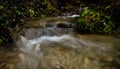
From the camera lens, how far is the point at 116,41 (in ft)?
21.8

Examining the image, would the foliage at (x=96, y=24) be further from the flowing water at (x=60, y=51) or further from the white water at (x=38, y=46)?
the white water at (x=38, y=46)

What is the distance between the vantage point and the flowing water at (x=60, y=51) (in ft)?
16.4

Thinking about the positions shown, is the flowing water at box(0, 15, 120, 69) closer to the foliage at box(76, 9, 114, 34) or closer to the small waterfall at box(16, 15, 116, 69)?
the small waterfall at box(16, 15, 116, 69)

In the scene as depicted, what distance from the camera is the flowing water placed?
5.00 metres

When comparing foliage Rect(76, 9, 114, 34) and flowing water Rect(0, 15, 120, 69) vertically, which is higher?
foliage Rect(76, 9, 114, 34)

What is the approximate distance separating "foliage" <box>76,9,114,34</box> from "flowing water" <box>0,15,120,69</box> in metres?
0.41

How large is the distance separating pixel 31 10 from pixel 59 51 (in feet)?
16.3

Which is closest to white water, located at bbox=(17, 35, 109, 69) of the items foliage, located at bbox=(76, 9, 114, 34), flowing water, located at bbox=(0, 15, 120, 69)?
flowing water, located at bbox=(0, 15, 120, 69)

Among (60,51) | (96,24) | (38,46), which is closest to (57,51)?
(60,51)

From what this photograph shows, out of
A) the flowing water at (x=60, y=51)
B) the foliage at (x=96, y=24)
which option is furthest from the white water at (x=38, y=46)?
the foliage at (x=96, y=24)

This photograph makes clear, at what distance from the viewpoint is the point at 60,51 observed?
18.7 feet

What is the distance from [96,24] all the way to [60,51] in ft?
8.37

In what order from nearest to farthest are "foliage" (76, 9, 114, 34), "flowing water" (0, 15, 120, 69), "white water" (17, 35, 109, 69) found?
1. "flowing water" (0, 15, 120, 69)
2. "white water" (17, 35, 109, 69)
3. "foliage" (76, 9, 114, 34)

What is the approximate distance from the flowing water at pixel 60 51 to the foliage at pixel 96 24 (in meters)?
0.41
